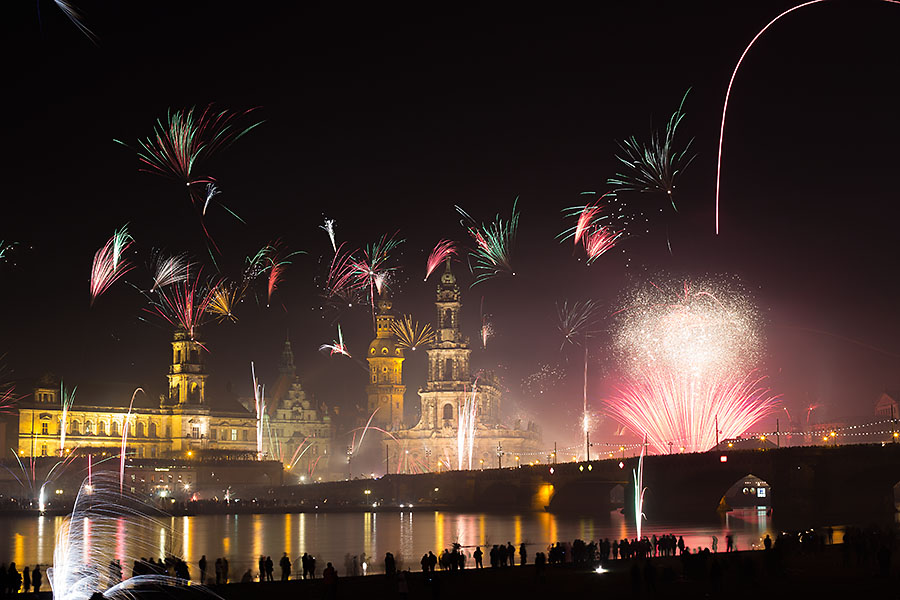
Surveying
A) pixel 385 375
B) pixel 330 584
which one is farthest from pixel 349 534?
pixel 385 375

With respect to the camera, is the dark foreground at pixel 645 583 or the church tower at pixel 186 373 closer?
the dark foreground at pixel 645 583

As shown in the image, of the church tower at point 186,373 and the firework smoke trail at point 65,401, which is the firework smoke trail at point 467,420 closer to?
the church tower at point 186,373

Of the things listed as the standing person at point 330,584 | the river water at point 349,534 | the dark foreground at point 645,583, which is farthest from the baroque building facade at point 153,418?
the standing person at point 330,584

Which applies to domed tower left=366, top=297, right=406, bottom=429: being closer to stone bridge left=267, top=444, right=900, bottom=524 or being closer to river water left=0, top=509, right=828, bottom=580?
stone bridge left=267, top=444, right=900, bottom=524

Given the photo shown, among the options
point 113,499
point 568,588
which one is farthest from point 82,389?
point 568,588

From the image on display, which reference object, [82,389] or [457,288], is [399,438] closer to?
[457,288]

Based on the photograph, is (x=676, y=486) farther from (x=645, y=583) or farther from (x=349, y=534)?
(x=645, y=583)
